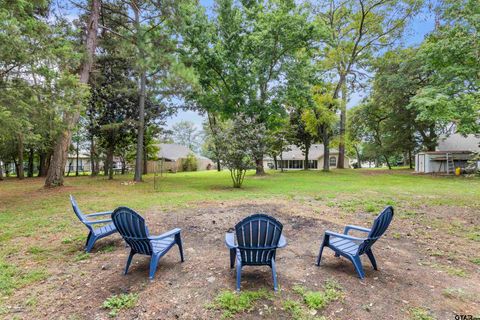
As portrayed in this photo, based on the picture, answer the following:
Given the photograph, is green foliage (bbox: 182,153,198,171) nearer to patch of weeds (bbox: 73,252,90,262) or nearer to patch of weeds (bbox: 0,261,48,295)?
patch of weeds (bbox: 73,252,90,262)

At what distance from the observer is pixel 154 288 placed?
312 cm

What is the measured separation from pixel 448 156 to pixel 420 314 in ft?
75.8

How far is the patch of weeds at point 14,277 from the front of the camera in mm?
3191

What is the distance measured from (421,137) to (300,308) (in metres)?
30.0

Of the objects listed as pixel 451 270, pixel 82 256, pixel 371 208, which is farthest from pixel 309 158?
pixel 82 256

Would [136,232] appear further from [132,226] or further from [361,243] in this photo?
[361,243]

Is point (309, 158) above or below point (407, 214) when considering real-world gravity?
above

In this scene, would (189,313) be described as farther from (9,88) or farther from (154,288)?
(9,88)

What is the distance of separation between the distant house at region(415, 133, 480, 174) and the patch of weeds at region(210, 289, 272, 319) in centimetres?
2262

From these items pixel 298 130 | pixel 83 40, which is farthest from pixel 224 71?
pixel 298 130

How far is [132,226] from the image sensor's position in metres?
3.30

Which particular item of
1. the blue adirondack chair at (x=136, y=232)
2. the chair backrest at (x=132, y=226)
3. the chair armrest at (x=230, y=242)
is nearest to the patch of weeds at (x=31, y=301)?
the blue adirondack chair at (x=136, y=232)

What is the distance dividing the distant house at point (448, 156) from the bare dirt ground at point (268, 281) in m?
20.0

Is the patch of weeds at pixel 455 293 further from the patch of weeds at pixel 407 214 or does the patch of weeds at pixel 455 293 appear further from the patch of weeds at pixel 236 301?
the patch of weeds at pixel 407 214
